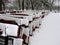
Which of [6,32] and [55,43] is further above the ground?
[6,32]

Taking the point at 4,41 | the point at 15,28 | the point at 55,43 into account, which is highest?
the point at 15,28

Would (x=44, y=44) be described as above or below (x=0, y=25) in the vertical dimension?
below

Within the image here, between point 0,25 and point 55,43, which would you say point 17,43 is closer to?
point 0,25

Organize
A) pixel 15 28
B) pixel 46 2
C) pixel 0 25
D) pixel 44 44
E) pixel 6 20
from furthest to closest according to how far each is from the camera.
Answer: pixel 46 2 < pixel 44 44 < pixel 6 20 < pixel 0 25 < pixel 15 28

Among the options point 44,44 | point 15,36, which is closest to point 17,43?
point 15,36

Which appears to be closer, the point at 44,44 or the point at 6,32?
the point at 6,32

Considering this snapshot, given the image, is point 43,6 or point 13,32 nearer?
point 13,32

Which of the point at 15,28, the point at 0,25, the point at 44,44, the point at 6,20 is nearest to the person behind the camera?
the point at 15,28

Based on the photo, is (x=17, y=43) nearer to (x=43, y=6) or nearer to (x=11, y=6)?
(x=11, y=6)

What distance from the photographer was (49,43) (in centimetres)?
398

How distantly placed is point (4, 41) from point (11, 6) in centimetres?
2698

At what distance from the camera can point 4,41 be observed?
2.92 m

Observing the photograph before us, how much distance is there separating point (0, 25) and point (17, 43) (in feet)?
1.43

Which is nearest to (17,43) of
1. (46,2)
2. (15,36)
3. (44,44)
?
(15,36)
